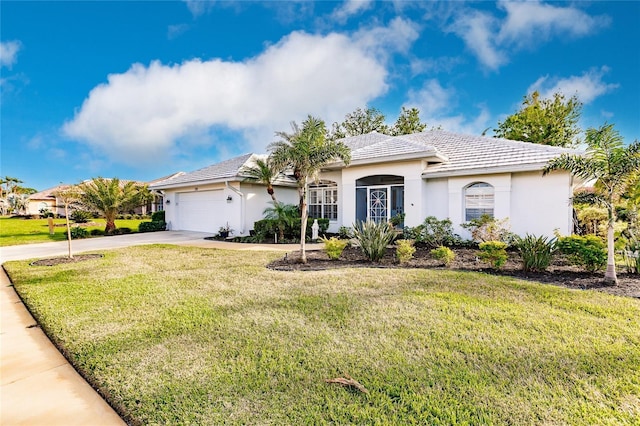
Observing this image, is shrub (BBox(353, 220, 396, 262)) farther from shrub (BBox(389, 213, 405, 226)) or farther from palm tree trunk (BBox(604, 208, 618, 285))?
palm tree trunk (BBox(604, 208, 618, 285))

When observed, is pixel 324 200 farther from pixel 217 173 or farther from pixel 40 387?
pixel 40 387

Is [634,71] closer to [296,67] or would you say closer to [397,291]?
[296,67]

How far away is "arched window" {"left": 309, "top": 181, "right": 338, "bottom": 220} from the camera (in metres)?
17.2

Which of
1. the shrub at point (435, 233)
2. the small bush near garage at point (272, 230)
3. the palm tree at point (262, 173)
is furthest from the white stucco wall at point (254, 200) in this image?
the shrub at point (435, 233)

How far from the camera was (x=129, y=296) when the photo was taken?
6047mm

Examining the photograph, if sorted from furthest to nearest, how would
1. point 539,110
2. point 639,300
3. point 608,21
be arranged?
point 539,110 < point 608,21 < point 639,300

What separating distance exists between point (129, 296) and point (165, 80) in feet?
47.2

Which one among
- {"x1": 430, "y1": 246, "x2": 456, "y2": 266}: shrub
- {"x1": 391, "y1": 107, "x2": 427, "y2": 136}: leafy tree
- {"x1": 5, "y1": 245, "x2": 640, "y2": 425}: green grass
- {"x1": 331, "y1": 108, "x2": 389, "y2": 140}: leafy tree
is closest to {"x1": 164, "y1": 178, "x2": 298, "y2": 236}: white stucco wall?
{"x1": 5, "y1": 245, "x2": 640, "y2": 425}: green grass

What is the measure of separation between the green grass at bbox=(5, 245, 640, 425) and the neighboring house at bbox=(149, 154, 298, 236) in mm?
9835

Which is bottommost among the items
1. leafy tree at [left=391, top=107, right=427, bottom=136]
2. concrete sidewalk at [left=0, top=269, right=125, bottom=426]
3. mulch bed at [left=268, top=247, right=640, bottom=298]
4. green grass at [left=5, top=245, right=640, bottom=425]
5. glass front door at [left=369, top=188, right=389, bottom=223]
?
concrete sidewalk at [left=0, top=269, right=125, bottom=426]

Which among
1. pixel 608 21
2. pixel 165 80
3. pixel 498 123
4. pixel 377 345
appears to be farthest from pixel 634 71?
pixel 165 80

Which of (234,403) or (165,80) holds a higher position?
(165,80)

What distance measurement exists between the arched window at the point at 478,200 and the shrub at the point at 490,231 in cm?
93

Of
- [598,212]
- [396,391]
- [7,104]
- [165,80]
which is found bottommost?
[396,391]
